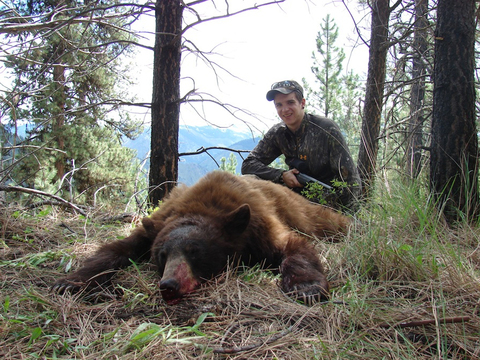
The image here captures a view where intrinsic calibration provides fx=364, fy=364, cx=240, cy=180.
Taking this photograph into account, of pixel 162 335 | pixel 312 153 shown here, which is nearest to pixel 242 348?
pixel 162 335

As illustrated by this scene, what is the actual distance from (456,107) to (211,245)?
2525 millimetres

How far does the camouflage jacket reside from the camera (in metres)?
4.94

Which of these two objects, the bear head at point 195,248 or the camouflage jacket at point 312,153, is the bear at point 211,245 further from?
the camouflage jacket at point 312,153

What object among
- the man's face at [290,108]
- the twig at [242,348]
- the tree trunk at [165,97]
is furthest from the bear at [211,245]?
the man's face at [290,108]

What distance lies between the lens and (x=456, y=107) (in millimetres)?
3303

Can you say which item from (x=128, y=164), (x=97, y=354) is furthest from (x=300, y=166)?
(x=128, y=164)

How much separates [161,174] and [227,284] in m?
3.23

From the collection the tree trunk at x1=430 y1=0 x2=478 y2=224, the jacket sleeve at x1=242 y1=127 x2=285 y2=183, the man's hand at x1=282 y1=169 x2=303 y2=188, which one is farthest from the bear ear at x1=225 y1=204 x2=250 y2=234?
the jacket sleeve at x1=242 y1=127 x2=285 y2=183

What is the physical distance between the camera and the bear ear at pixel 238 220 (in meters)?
2.82

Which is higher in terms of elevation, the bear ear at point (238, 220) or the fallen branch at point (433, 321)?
the bear ear at point (238, 220)

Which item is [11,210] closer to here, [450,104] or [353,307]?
[353,307]

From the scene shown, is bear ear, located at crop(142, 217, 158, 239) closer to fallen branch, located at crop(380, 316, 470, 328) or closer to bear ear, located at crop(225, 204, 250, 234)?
bear ear, located at crop(225, 204, 250, 234)

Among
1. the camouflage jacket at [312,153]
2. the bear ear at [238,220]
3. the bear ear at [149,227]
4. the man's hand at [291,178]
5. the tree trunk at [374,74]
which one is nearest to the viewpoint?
the bear ear at [238,220]

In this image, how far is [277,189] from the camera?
4.11m
